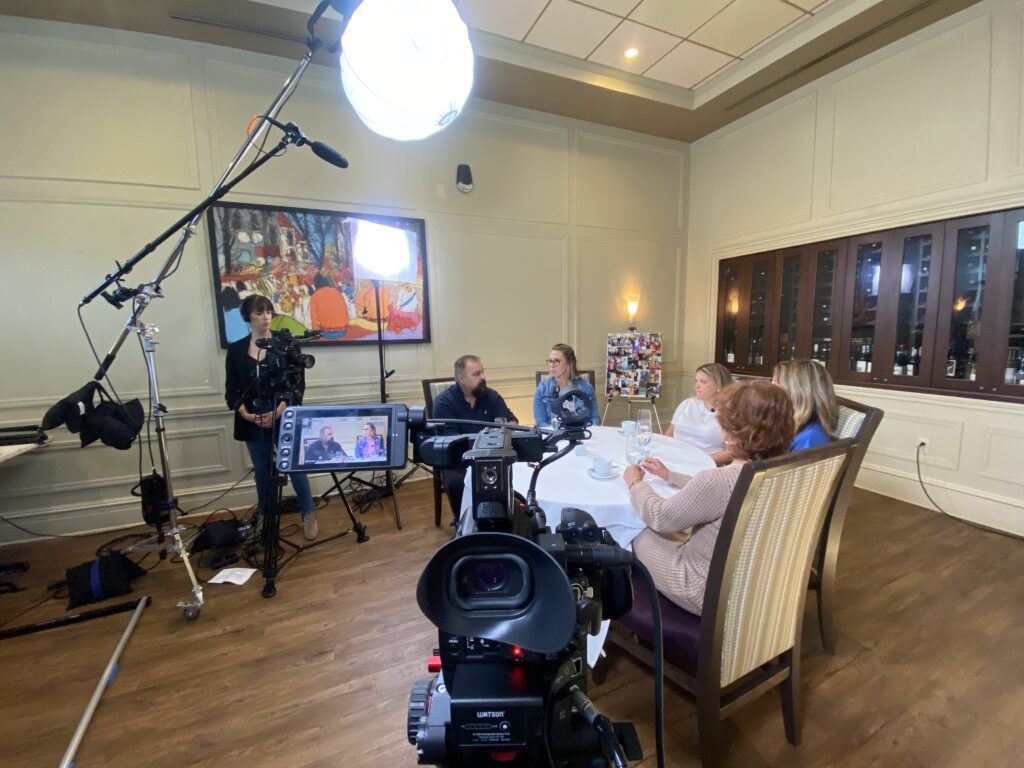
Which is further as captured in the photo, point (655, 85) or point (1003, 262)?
point (655, 85)

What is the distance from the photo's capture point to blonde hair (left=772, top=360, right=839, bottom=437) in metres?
1.74

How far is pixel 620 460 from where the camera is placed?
174cm

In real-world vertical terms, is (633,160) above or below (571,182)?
above

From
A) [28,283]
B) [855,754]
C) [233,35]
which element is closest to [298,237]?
[233,35]

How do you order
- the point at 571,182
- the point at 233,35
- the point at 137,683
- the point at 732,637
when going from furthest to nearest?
the point at 571,182
the point at 233,35
the point at 137,683
the point at 732,637

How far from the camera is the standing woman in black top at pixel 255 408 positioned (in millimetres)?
2338

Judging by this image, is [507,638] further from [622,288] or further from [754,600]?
[622,288]

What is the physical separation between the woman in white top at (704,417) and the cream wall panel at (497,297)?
1.77 meters

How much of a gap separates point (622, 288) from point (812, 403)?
2.88m

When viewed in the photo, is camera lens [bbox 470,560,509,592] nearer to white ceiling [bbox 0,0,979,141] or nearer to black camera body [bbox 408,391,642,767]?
black camera body [bbox 408,391,642,767]

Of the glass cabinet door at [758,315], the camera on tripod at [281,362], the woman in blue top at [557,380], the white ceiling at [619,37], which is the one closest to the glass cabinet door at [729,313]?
the glass cabinet door at [758,315]

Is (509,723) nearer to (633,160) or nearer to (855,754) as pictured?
(855,754)

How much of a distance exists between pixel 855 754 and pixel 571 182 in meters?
4.16

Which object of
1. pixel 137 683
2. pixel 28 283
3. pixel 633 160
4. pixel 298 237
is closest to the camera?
pixel 137 683
